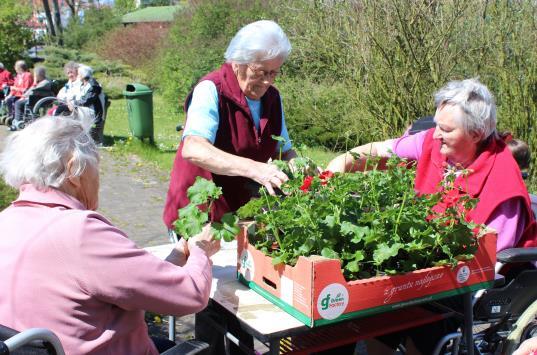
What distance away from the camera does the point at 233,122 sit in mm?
2865

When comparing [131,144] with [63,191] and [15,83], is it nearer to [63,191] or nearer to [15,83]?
[15,83]

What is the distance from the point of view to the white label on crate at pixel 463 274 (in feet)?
7.23

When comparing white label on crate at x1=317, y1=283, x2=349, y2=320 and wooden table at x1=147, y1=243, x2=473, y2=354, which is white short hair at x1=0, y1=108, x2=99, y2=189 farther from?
white label on crate at x1=317, y1=283, x2=349, y2=320

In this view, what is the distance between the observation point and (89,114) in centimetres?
208

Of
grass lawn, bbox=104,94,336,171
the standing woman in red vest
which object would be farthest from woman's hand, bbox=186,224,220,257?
grass lawn, bbox=104,94,336,171

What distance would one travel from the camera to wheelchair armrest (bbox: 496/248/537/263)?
2.57 meters

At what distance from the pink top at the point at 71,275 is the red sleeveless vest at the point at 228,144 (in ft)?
3.33

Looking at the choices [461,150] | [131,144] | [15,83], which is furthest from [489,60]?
[15,83]

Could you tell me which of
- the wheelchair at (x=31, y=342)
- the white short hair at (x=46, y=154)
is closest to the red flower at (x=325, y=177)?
the white short hair at (x=46, y=154)

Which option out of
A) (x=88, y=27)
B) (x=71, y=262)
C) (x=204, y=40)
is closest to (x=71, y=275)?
(x=71, y=262)

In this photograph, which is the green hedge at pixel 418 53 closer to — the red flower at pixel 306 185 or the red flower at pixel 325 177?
the red flower at pixel 325 177

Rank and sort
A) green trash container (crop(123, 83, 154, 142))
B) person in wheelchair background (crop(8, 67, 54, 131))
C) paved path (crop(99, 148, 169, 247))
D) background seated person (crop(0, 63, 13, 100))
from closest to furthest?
paved path (crop(99, 148, 169, 247)), green trash container (crop(123, 83, 154, 142)), person in wheelchair background (crop(8, 67, 54, 131)), background seated person (crop(0, 63, 13, 100))

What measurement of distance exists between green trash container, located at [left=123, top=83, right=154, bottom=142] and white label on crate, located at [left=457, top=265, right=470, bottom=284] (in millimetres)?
8899

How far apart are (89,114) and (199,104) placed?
774 millimetres
